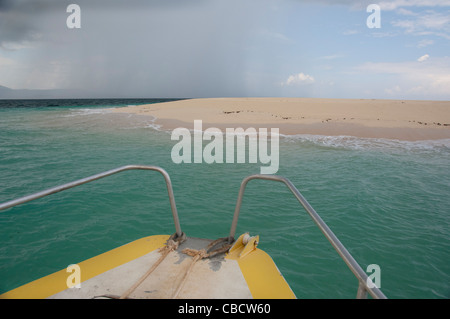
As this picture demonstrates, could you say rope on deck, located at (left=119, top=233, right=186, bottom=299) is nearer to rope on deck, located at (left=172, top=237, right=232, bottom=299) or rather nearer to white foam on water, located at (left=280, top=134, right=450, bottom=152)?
rope on deck, located at (left=172, top=237, right=232, bottom=299)

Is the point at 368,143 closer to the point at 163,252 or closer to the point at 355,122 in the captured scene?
the point at 355,122

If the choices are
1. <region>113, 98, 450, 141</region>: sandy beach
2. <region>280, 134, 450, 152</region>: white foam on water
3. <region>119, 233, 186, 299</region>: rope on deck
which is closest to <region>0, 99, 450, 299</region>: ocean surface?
<region>119, 233, 186, 299</region>: rope on deck

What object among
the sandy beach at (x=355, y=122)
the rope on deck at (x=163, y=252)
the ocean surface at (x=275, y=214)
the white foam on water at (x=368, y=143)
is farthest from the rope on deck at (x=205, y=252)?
the sandy beach at (x=355, y=122)

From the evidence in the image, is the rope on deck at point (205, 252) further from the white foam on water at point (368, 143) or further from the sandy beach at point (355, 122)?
the sandy beach at point (355, 122)

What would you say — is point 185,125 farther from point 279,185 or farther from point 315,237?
point 315,237

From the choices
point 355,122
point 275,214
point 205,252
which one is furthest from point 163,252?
point 355,122
